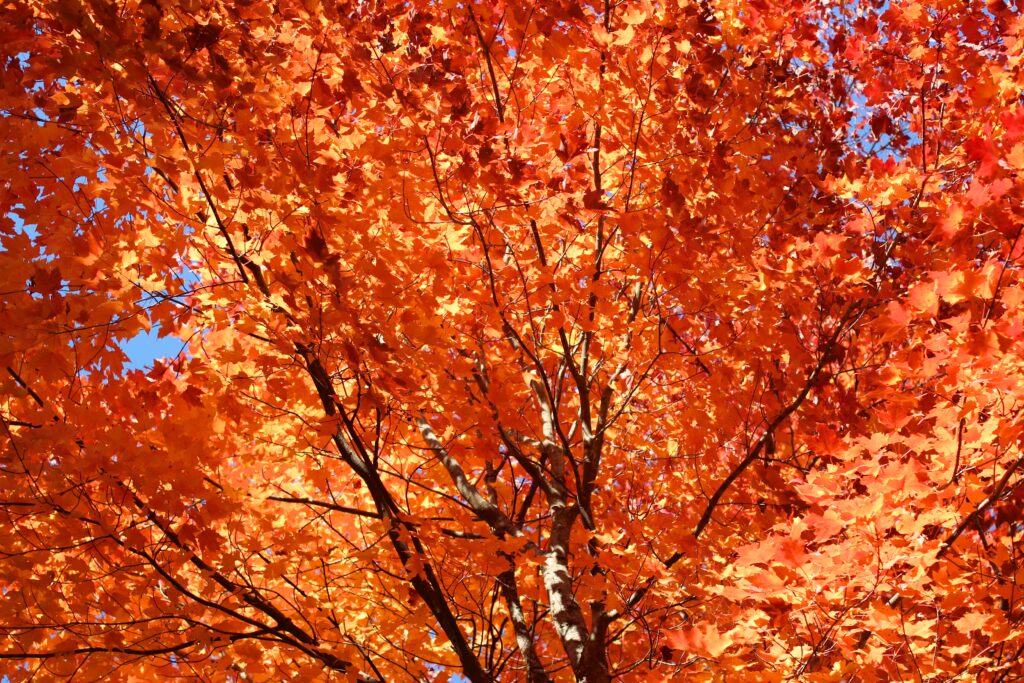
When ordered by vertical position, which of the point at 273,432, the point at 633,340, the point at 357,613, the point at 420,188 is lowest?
the point at 357,613

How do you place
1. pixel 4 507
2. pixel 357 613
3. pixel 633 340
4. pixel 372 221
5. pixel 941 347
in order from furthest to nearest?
pixel 357 613 < pixel 633 340 < pixel 372 221 < pixel 4 507 < pixel 941 347

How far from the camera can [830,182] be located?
15.5ft

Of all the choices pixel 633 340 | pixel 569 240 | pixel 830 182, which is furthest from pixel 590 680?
pixel 830 182

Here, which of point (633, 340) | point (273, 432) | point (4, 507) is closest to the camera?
point (4, 507)

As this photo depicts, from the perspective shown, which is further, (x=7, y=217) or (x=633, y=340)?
(x=633, y=340)

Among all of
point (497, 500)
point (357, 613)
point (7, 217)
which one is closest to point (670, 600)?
point (497, 500)

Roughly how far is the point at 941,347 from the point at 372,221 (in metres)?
2.72

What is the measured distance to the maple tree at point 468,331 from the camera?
2947mm

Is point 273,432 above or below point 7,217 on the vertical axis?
below

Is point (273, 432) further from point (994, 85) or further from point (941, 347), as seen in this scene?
point (994, 85)

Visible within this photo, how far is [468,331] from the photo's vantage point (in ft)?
14.1

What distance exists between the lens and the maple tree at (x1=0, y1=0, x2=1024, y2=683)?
2947 mm

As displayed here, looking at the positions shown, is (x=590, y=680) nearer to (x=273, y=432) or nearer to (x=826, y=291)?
(x=273, y=432)

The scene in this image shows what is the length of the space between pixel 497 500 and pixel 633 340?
4.15ft
